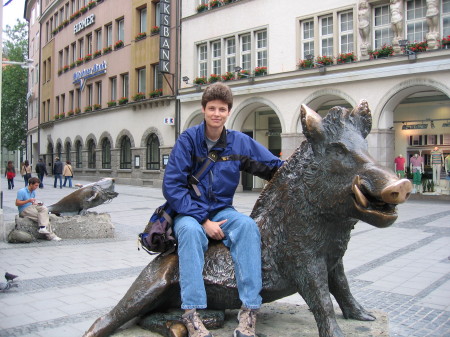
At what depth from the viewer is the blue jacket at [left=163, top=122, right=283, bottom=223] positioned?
8.48ft

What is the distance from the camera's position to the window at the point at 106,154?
3131 cm

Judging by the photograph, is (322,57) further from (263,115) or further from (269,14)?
(263,115)

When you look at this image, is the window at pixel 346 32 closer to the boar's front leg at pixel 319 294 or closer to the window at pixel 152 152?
the window at pixel 152 152

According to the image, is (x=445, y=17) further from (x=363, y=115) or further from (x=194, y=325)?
(x=194, y=325)

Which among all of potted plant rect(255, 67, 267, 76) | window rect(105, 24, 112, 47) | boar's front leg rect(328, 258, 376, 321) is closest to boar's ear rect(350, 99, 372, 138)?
boar's front leg rect(328, 258, 376, 321)

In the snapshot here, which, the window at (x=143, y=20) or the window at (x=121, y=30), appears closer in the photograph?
the window at (x=143, y=20)

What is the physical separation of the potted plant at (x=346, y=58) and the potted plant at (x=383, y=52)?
680mm

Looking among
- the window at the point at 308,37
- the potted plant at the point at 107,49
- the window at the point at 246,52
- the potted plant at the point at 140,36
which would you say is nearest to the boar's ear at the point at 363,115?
the window at the point at 308,37

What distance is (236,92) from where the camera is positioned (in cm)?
2131

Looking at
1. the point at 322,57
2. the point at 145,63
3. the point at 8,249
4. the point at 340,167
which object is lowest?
the point at 8,249

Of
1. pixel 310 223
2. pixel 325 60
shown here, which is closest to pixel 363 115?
pixel 310 223

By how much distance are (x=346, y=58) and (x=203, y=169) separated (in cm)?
1620

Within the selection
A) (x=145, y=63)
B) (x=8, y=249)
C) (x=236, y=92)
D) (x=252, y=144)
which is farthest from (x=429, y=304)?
(x=145, y=63)

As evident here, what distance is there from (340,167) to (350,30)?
1725 centimetres
